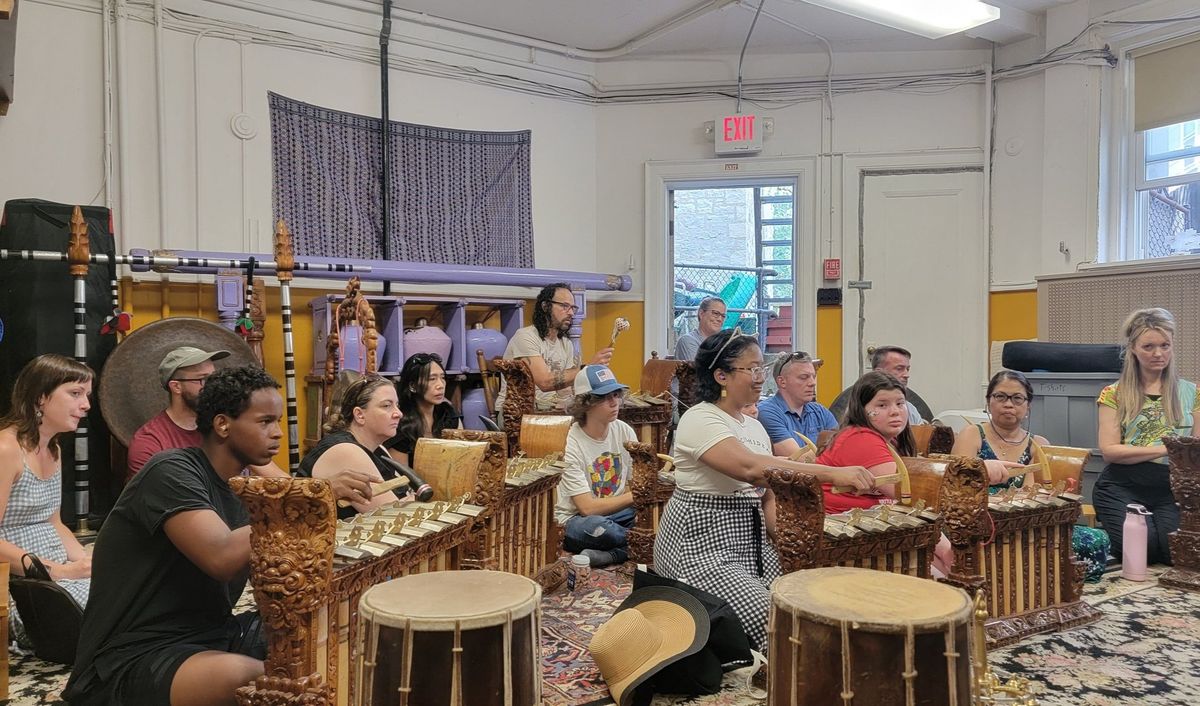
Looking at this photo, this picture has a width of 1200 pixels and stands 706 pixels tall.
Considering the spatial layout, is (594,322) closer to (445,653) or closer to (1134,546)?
(1134,546)

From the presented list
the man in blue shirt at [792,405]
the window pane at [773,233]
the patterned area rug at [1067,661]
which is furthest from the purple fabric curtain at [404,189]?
the patterned area rug at [1067,661]

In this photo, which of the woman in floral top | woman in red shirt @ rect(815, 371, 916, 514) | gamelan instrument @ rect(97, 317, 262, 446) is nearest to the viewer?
woman in red shirt @ rect(815, 371, 916, 514)

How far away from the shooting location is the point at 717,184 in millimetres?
8383

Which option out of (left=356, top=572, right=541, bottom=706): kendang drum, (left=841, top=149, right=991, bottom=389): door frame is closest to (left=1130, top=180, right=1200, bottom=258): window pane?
(left=841, top=149, right=991, bottom=389): door frame

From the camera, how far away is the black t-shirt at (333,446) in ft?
10.5

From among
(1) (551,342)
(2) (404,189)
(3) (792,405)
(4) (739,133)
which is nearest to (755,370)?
(3) (792,405)

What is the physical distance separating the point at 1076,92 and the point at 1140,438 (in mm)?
3685

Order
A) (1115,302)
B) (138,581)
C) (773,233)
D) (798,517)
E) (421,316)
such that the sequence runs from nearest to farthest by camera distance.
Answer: (138,581), (798,517), (1115,302), (421,316), (773,233)

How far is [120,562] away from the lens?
88.5 inches

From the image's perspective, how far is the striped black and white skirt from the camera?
3.19 m

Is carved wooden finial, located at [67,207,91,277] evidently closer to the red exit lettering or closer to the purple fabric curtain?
the purple fabric curtain

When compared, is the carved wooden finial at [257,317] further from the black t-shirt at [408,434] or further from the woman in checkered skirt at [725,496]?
the woman in checkered skirt at [725,496]

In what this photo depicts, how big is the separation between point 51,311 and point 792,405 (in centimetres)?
470

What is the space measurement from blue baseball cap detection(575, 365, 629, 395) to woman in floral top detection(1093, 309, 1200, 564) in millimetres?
2823
